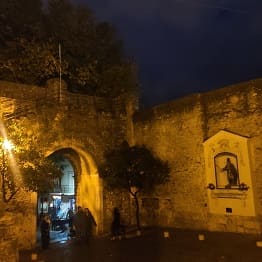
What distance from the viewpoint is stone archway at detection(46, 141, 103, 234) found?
12.4 m

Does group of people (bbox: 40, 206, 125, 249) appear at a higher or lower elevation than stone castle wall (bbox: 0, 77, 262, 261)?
lower

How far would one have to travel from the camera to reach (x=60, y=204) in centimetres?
1781

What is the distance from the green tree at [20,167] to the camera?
949 centimetres

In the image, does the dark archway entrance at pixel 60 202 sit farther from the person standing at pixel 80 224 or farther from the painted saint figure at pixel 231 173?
the painted saint figure at pixel 231 173

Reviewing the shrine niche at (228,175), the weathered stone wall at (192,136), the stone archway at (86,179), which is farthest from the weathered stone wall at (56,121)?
the shrine niche at (228,175)

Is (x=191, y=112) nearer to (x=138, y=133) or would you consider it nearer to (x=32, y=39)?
(x=138, y=133)

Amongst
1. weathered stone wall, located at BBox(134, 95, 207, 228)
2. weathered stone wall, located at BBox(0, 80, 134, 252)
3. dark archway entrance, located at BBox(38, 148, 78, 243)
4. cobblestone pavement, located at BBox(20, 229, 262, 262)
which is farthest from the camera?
dark archway entrance, located at BBox(38, 148, 78, 243)

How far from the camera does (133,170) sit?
38.8 feet

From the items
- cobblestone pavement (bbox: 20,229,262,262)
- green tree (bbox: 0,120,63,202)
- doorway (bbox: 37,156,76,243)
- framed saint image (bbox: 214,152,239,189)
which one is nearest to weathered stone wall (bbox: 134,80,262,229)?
framed saint image (bbox: 214,152,239,189)

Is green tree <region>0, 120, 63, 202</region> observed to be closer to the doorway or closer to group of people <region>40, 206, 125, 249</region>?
group of people <region>40, 206, 125, 249</region>

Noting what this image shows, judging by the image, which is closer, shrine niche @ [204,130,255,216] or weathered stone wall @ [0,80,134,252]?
shrine niche @ [204,130,255,216]

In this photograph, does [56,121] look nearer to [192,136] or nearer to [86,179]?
[86,179]

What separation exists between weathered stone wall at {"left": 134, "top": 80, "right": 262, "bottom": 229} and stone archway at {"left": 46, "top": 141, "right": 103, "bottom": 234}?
201cm

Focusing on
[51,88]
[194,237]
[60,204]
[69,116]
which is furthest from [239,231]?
[60,204]
